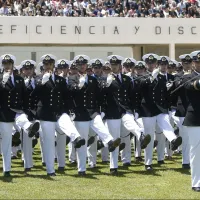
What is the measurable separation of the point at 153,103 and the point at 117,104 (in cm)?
78

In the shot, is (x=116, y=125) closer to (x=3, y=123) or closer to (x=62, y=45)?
(x=3, y=123)

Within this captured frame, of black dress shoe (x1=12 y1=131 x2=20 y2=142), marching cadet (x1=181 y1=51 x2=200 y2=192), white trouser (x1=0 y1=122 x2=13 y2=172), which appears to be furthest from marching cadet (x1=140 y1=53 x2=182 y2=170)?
white trouser (x1=0 y1=122 x2=13 y2=172)

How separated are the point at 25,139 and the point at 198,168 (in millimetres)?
4033

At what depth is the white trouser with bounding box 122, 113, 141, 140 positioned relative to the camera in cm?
1105

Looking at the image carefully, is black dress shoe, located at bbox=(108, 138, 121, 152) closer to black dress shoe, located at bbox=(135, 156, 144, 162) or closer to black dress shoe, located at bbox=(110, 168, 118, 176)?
black dress shoe, located at bbox=(110, 168, 118, 176)

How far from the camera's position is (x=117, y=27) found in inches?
1324

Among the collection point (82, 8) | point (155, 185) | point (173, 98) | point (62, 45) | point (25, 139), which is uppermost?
point (82, 8)

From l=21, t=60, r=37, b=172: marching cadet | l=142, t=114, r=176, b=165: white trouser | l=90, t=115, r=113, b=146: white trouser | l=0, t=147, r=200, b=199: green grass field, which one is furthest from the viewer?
l=142, t=114, r=176, b=165: white trouser

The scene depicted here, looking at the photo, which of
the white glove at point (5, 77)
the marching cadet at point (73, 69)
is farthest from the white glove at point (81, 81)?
the white glove at point (5, 77)

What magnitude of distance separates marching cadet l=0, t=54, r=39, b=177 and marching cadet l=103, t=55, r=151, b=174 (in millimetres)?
1573

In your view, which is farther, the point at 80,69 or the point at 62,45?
the point at 62,45

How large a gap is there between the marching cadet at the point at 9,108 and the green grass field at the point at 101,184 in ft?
1.82

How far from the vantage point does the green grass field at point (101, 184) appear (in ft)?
29.8

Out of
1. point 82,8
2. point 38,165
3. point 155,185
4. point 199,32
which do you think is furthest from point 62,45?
point 155,185
